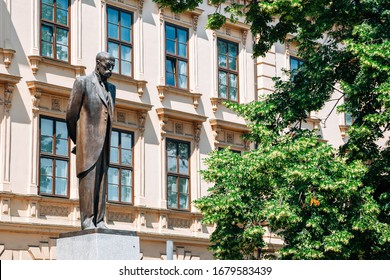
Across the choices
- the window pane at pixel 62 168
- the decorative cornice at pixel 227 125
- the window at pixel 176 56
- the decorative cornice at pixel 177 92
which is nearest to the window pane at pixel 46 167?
the window pane at pixel 62 168

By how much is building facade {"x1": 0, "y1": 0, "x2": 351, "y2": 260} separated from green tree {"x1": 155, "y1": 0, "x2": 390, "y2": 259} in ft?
6.30

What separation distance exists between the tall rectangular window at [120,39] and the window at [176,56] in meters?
1.53

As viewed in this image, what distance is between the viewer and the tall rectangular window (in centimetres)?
2680

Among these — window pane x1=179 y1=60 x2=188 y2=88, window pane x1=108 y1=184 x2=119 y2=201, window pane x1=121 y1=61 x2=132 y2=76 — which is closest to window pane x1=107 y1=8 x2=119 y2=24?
window pane x1=121 y1=61 x2=132 y2=76

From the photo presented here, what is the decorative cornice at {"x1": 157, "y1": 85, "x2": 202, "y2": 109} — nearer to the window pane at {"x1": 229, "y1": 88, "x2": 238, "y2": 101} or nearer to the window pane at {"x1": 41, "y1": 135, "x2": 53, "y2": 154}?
the window pane at {"x1": 229, "y1": 88, "x2": 238, "y2": 101}

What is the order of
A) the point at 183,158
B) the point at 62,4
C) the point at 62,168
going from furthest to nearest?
the point at 183,158
the point at 62,4
the point at 62,168

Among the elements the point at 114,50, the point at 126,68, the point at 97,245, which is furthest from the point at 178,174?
the point at 97,245

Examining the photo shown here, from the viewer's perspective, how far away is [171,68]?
2864 cm

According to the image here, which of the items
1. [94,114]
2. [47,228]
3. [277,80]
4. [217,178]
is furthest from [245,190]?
[94,114]

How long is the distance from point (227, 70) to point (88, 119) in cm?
1909

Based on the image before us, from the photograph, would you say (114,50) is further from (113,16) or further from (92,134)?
(92,134)

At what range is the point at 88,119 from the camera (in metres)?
11.8

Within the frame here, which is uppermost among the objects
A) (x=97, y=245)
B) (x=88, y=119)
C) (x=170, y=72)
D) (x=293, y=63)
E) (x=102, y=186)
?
(x=293, y=63)

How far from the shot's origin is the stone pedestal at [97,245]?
11133 millimetres
